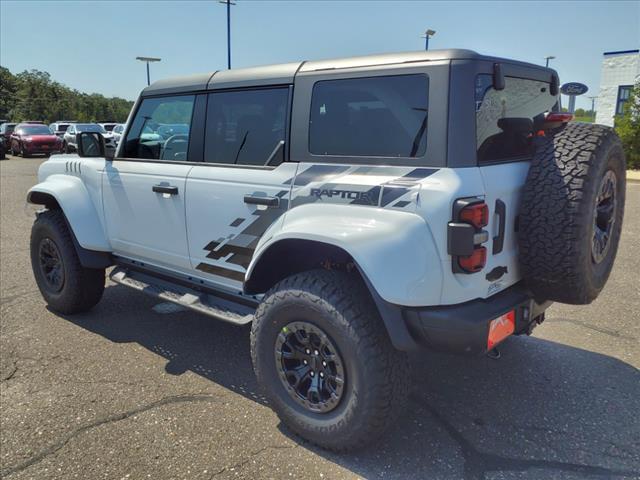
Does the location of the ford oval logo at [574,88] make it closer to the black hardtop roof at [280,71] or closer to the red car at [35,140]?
the black hardtop roof at [280,71]

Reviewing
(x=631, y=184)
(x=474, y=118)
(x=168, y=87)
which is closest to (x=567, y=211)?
(x=474, y=118)

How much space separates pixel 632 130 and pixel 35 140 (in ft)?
83.8

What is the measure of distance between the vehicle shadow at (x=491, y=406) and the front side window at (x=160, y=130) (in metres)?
1.51

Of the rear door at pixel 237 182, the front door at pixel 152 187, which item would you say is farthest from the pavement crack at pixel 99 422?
the front door at pixel 152 187

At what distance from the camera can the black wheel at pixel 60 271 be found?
4.39 meters

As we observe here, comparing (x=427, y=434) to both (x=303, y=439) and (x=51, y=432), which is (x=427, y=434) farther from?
(x=51, y=432)

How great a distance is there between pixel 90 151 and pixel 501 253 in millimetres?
3389

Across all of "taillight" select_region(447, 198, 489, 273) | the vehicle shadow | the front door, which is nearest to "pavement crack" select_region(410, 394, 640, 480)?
the vehicle shadow

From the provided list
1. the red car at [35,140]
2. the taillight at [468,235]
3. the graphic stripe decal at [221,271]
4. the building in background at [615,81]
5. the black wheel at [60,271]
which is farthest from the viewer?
the red car at [35,140]

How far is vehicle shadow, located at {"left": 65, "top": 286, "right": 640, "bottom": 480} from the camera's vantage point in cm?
259

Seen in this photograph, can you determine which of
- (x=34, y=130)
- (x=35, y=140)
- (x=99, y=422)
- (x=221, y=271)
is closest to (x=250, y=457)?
(x=99, y=422)

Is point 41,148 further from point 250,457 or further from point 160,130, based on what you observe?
point 250,457

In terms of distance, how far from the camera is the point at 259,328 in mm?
2869

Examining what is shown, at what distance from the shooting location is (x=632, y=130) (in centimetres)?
1598
